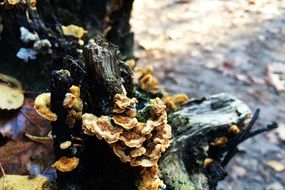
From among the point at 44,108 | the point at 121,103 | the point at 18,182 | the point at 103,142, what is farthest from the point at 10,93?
the point at 121,103

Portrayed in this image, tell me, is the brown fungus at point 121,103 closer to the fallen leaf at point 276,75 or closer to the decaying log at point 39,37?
the decaying log at point 39,37

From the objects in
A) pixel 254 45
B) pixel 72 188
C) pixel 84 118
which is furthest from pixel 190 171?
pixel 254 45

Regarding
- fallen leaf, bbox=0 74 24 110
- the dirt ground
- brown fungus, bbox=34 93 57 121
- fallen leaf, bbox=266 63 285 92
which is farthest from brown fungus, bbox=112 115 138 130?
fallen leaf, bbox=266 63 285 92

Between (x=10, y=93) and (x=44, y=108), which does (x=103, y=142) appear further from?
(x=10, y=93)

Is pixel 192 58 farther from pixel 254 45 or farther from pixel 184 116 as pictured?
pixel 184 116

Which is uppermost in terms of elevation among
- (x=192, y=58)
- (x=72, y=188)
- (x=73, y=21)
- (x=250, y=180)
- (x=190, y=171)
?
(x=73, y=21)
